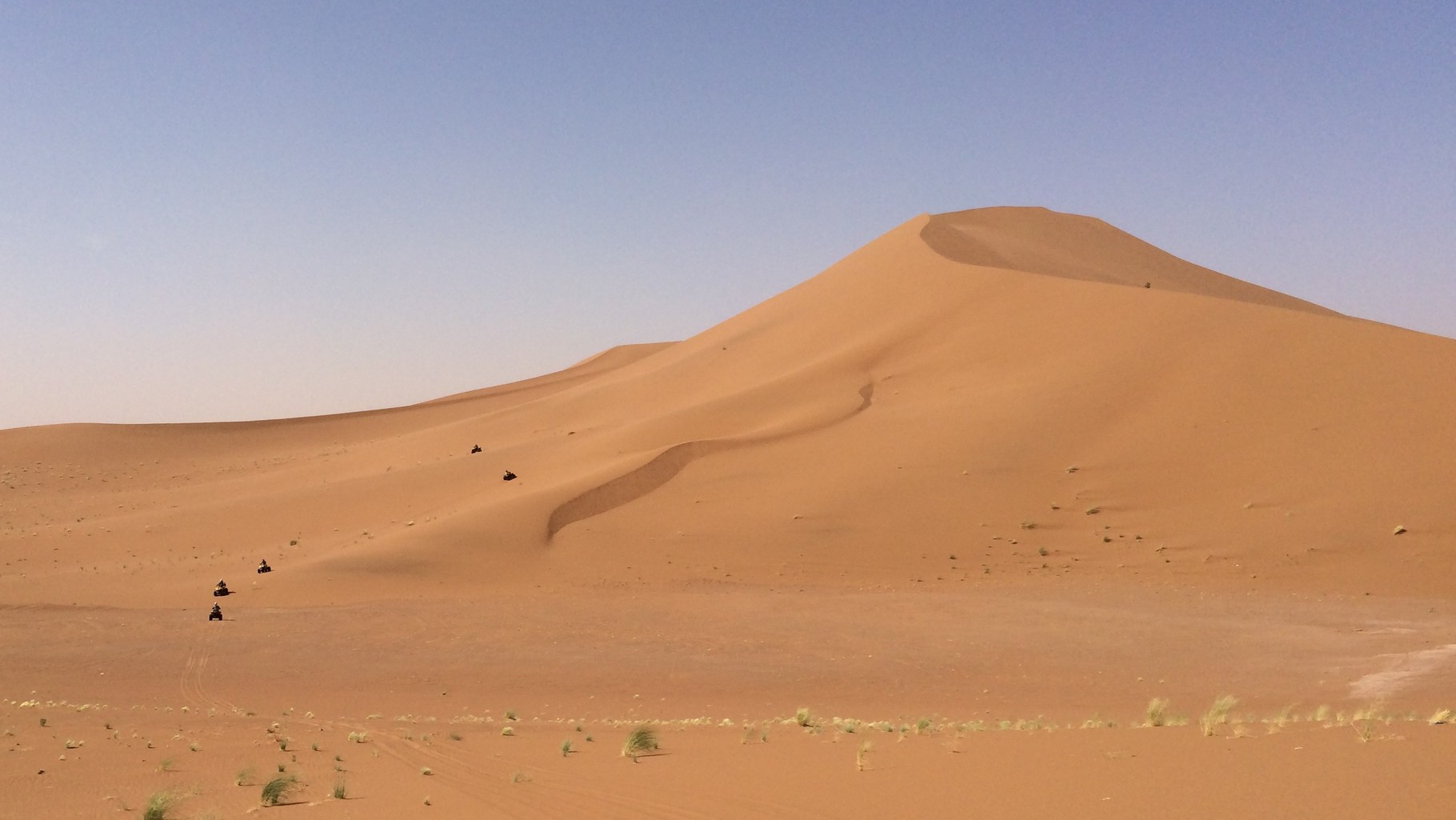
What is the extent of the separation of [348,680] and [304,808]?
26.5 feet

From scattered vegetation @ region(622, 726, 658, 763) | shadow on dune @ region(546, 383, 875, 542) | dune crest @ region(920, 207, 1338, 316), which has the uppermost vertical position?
dune crest @ region(920, 207, 1338, 316)

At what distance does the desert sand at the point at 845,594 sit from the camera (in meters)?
8.37

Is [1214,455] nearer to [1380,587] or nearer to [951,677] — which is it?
[1380,587]

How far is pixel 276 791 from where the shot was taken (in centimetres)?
814

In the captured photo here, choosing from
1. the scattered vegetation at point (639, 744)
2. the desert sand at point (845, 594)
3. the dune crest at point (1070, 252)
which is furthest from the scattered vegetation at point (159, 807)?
the dune crest at point (1070, 252)

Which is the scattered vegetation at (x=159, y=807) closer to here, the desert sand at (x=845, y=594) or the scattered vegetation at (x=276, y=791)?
the desert sand at (x=845, y=594)

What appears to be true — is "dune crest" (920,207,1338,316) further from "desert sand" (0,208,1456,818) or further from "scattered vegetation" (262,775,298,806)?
"scattered vegetation" (262,775,298,806)

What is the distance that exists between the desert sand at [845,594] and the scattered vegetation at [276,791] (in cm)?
12

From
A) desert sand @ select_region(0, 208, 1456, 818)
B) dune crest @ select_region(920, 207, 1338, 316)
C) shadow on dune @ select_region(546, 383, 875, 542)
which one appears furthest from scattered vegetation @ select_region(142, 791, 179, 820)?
dune crest @ select_region(920, 207, 1338, 316)

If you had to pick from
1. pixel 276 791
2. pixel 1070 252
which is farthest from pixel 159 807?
pixel 1070 252

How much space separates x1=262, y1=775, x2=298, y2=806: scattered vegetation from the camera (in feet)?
26.6

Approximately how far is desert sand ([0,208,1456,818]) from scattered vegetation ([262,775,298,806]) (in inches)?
4.6

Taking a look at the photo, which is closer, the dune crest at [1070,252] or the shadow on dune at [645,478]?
the shadow on dune at [645,478]

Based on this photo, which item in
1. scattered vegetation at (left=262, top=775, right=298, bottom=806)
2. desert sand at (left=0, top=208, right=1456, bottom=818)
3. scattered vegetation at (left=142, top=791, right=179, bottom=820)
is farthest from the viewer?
desert sand at (left=0, top=208, right=1456, bottom=818)
